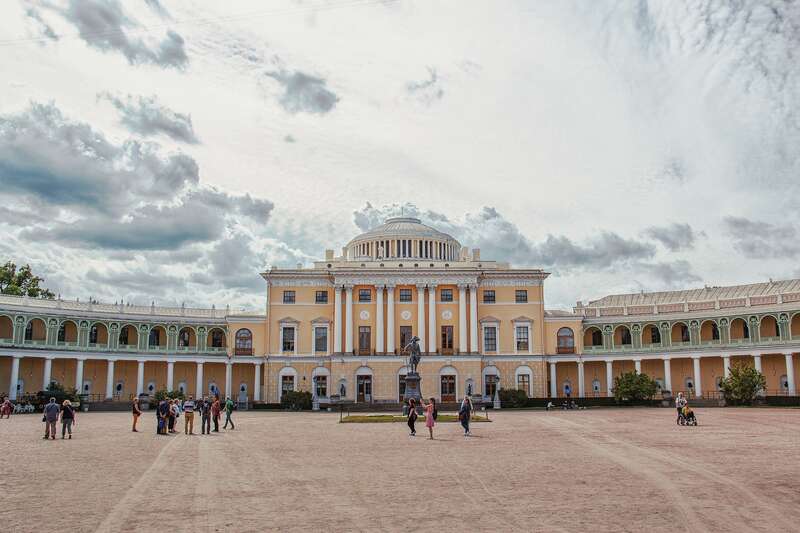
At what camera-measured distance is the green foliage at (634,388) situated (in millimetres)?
61156

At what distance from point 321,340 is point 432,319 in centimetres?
1095

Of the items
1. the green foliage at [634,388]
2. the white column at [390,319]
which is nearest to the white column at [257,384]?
the white column at [390,319]

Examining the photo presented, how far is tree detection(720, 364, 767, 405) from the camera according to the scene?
5563cm

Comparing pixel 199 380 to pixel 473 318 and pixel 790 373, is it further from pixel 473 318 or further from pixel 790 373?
pixel 790 373

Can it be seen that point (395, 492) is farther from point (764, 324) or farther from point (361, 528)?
point (764, 324)

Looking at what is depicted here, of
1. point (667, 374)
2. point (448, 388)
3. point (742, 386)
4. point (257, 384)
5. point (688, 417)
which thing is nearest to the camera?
point (688, 417)

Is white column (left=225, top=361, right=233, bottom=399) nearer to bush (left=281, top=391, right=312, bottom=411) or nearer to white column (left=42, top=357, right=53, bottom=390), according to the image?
bush (left=281, top=391, right=312, bottom=411)

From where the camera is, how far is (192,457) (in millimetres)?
23828

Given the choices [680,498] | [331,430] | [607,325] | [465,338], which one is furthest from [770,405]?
[680,498]

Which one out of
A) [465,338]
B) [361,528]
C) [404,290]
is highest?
[404,290]

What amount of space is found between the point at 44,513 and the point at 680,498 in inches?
500

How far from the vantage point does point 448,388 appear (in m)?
68.9

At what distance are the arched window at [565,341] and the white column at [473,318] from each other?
29.6ft

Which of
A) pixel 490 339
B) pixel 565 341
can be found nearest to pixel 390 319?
pixel 490 339
